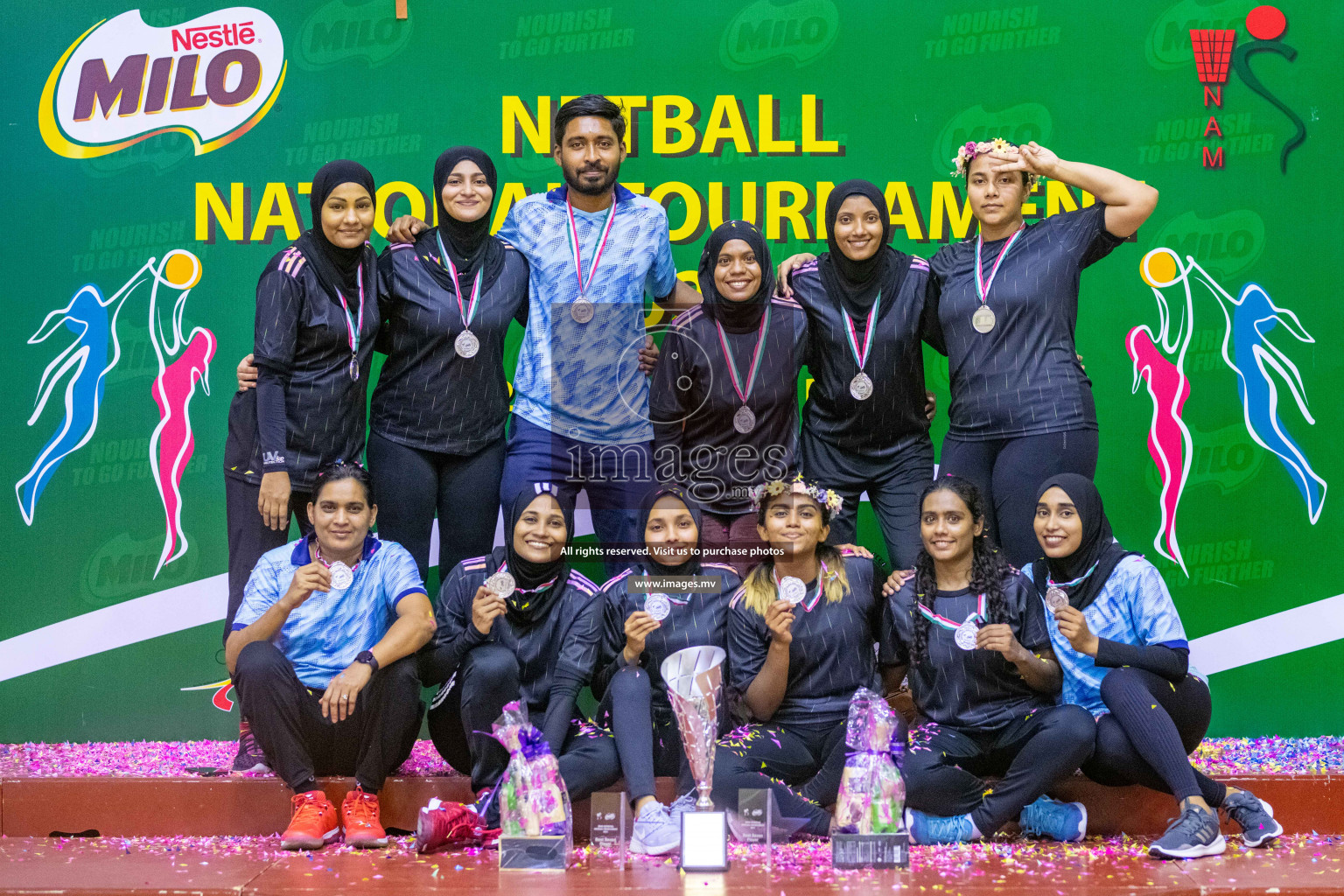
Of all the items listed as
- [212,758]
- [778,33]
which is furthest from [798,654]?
[778,33]

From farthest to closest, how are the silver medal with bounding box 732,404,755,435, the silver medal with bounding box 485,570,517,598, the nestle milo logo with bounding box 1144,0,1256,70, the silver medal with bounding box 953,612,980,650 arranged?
the nestle milo logo with bounding box 1144,0,1256,70
the silver medal with bounding box 732,404,755,435
the silver medal with bounding box 485,570,517,598
the silver medal with bounding box 953,612,980,650

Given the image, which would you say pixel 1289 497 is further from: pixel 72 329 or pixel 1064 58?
pixel 72 329

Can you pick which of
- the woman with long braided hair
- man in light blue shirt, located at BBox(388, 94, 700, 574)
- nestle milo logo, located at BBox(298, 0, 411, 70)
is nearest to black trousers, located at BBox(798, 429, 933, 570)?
the woman with long braided hair

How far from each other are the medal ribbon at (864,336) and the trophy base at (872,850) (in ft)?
4.87

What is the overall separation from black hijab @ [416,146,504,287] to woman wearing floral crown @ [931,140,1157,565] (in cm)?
149

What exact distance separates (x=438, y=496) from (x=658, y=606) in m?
0.93

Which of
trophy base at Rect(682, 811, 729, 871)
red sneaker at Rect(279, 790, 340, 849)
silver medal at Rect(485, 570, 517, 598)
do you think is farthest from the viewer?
silver medal at Rect(485, 570, 517, 598)

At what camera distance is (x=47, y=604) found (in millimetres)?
4789

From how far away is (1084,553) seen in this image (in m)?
3.65

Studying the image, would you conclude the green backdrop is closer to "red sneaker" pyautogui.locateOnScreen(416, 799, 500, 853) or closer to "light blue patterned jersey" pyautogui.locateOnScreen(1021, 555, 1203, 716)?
"light blue patterned jersey" pyautogui.locateOnScreen(1021, 555, 1203, 716)

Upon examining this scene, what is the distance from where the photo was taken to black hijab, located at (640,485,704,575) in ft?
12.2

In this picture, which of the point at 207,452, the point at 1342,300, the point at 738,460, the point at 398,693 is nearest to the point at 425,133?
the point at 207,452

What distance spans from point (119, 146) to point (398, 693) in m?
2.61

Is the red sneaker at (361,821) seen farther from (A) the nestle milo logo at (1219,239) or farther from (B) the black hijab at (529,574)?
(A) the nestle milo logo at (1219,239)
